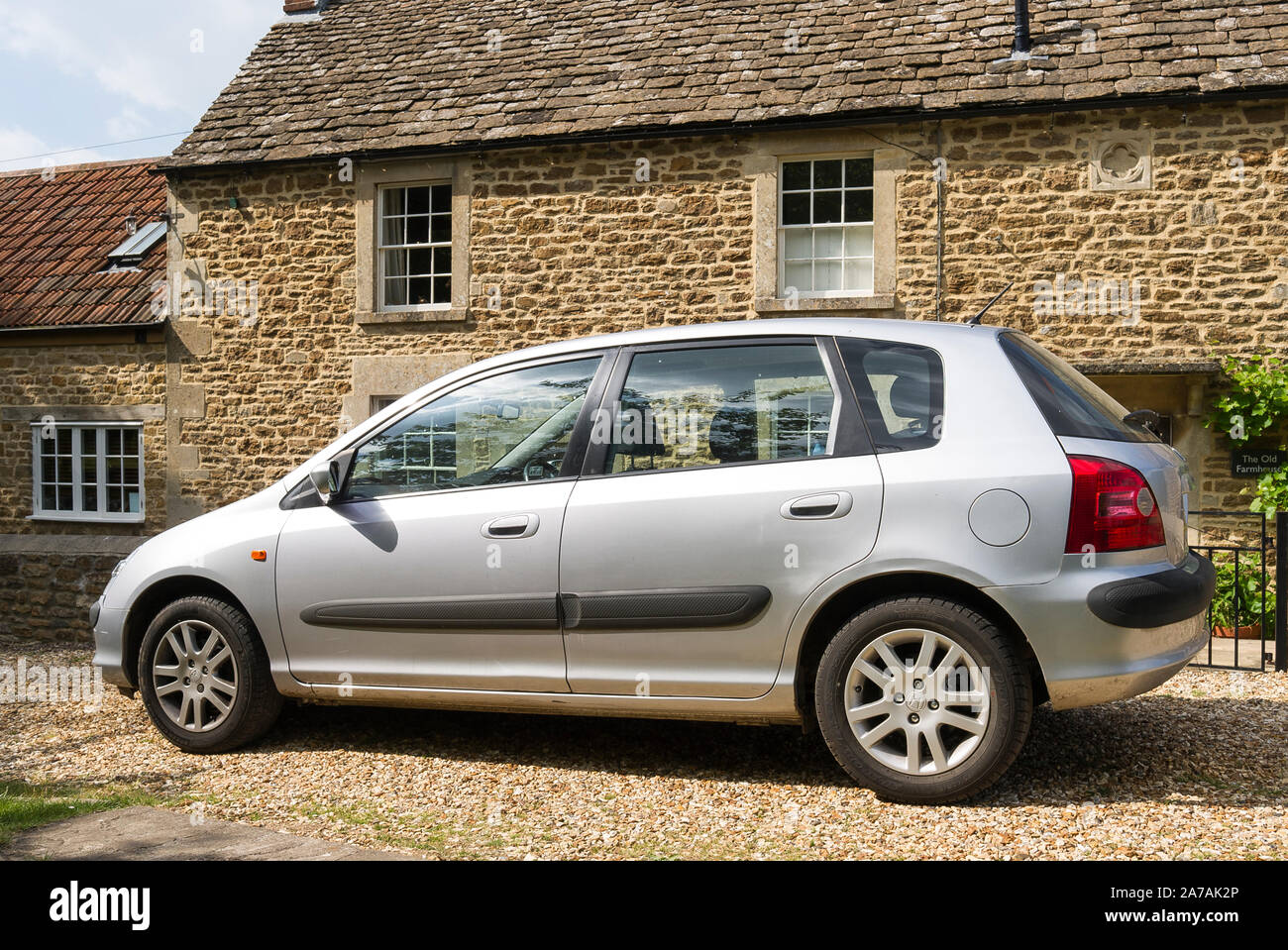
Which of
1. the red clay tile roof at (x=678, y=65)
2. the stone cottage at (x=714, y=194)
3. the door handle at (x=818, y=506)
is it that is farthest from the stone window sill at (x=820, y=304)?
the door handle at (x=818, y=506)

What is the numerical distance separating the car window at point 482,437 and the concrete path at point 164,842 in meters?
1.49

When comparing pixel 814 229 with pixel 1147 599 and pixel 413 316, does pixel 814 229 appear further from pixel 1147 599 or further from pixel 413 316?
pixel 1147 599

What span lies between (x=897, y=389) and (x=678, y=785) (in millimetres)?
1773

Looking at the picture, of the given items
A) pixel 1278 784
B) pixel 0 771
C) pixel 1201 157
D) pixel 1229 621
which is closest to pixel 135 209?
pixel 0 771

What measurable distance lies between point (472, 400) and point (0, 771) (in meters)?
2.87

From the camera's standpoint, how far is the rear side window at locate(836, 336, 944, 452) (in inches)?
163

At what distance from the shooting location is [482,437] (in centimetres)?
473

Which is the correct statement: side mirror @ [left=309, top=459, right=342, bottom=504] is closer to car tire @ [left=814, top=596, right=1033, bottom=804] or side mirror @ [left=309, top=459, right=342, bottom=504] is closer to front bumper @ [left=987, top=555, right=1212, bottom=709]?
car tire @ [left=814, top=596, right=1033, bottom=804]

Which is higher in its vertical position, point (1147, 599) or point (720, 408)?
point (720, 408)

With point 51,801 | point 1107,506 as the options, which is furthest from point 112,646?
point 1107,506

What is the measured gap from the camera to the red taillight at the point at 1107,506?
3832 millimetres

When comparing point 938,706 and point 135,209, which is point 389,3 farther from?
point 938,706

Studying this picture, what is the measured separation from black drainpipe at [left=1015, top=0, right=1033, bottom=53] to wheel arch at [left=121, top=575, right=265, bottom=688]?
29.5 feet

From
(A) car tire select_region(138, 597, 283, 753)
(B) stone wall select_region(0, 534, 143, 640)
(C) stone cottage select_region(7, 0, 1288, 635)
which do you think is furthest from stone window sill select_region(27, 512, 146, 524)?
(A) car tire select_region(138, 597, 283, 753)
